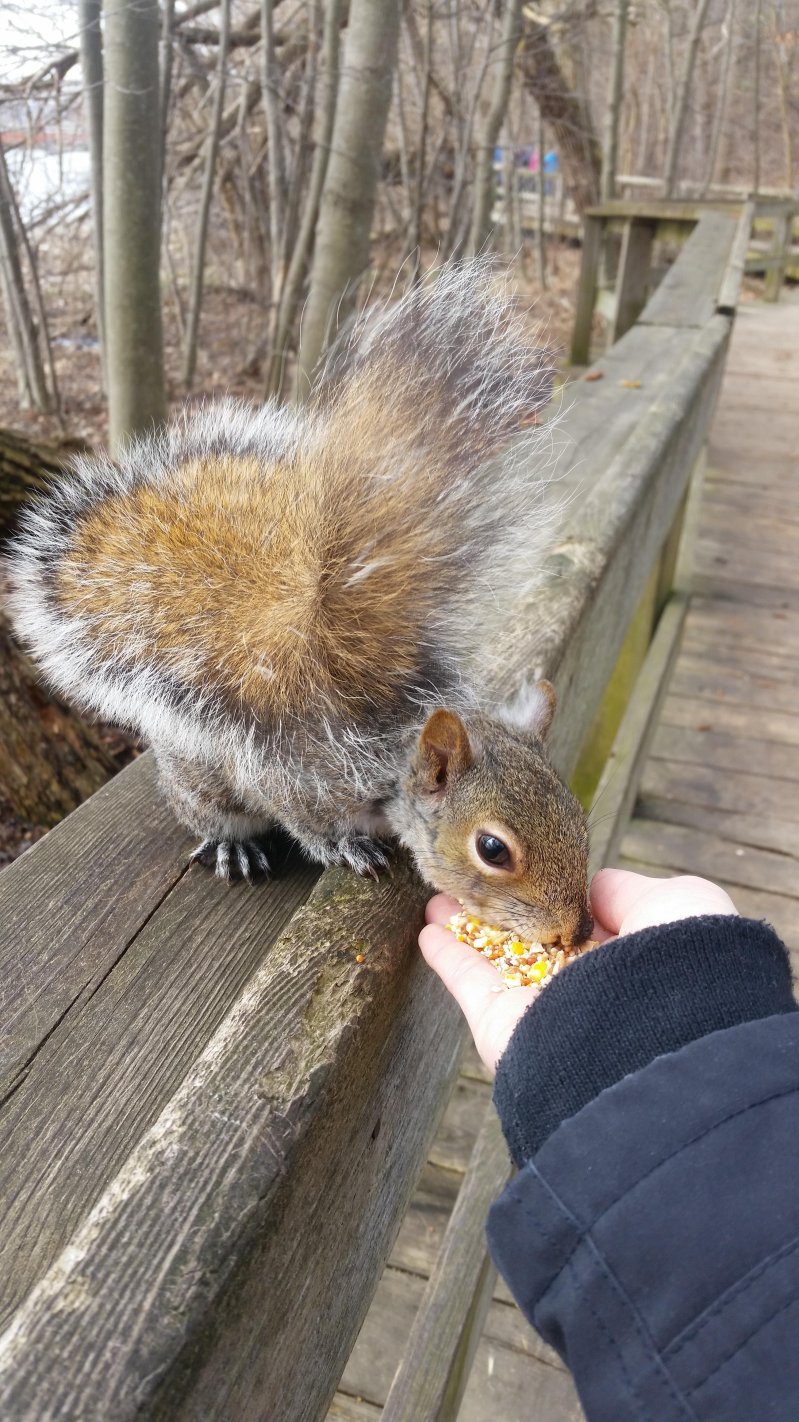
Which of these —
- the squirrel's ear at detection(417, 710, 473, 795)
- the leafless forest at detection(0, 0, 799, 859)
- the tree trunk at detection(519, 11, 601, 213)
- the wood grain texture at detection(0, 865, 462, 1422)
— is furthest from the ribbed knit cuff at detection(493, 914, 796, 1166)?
the tree trunk at detection(519, 11, 601, 213)

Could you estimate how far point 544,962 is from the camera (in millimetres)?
1106

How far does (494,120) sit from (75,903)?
597cm

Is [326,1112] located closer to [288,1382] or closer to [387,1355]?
[288,1382]

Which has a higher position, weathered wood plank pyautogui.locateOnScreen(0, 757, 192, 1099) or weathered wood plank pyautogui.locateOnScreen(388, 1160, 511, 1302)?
weathered wood plank pyautogui.locateOnScreen(0, 757, 192, 1099)

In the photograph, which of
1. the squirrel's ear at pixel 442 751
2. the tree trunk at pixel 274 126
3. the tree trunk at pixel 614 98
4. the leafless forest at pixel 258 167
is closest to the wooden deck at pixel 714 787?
the squirrel's ear at pixel 442 751

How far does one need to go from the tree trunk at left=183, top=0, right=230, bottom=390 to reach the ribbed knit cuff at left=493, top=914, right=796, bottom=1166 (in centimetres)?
458

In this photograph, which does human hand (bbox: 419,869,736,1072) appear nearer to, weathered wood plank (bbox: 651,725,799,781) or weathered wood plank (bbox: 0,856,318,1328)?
weathered wood plank (bbox: 0,856,318,1328)

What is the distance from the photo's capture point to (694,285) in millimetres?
3912

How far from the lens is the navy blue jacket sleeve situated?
69cm

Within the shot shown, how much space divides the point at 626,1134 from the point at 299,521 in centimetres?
76

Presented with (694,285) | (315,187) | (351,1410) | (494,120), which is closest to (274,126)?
(315,187)

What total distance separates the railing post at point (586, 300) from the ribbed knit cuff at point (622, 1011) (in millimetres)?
7291

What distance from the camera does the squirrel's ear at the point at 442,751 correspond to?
1.19m

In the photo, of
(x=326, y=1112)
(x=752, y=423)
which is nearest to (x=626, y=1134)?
(x=326, y=1112)
